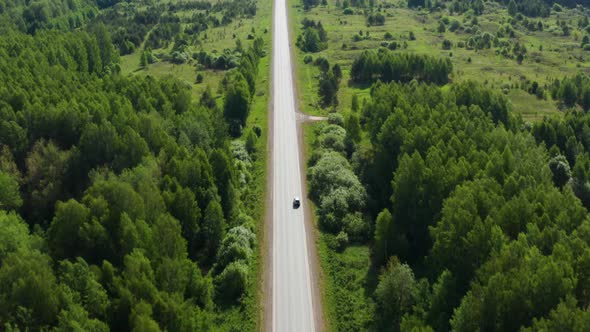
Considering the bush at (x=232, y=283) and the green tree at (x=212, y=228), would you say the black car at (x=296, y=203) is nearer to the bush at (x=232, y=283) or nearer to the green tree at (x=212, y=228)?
the green tree at (x=212, y=228)

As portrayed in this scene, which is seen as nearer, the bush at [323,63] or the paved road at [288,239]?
the paved road at [288,239]

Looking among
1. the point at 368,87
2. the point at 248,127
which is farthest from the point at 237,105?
the point at 368,87

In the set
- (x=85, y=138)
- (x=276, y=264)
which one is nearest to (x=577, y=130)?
(x=276, y=264)

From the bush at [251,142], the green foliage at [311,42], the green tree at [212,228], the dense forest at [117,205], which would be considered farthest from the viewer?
the green foliage at [311,42]

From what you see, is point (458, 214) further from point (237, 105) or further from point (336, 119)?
point (237, 105)

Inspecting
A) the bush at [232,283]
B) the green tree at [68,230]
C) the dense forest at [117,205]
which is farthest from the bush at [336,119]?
the green tree at [68,230]

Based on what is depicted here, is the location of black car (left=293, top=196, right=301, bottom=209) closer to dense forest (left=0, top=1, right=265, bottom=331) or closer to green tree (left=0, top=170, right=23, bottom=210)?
dense forest (left=0, top=1, right=265, bottom=331)

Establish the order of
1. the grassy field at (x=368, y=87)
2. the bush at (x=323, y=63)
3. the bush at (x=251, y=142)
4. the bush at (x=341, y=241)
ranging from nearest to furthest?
the grassy field at (x=368, y=87) < the bush at (x=341, y=241) < the bush at (x=251, y=142) < the bush at (x=323, y=63)
